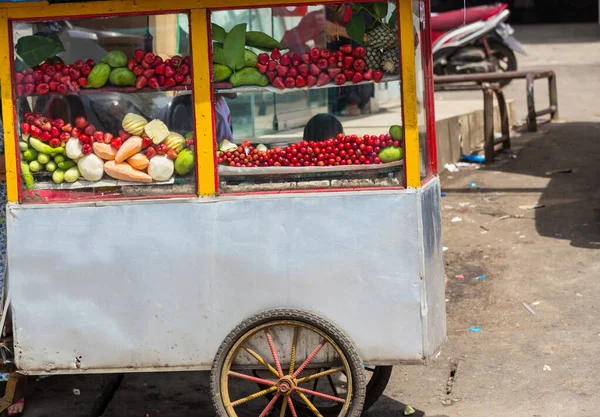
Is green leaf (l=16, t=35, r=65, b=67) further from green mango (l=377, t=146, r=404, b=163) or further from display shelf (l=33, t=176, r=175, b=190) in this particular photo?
green mango (l=377, t=146, r=404, b=163)

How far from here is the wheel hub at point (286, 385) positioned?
4.07m

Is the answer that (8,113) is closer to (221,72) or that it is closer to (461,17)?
(221,72)

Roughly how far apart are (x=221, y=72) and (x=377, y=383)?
174cm

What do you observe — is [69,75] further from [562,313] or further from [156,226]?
[562,313]

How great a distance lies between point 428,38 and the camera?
14.3ft

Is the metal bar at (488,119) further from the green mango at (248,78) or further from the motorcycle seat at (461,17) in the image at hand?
the green mango at (248,78)

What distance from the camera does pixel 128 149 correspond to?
4.16 m

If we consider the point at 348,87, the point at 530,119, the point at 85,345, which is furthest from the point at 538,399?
the point at 530,119

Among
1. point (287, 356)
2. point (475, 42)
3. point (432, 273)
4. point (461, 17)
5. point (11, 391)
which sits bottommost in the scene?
point (11, 391)

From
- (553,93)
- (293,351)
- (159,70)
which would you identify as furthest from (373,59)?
(553,93)

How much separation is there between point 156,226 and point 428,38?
154 centimetres

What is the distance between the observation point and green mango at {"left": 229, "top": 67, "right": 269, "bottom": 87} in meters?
4.05

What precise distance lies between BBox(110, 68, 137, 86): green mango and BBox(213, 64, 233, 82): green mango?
0.37m

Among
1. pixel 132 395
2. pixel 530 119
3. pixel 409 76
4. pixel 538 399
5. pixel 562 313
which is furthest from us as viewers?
pixel 530 119
